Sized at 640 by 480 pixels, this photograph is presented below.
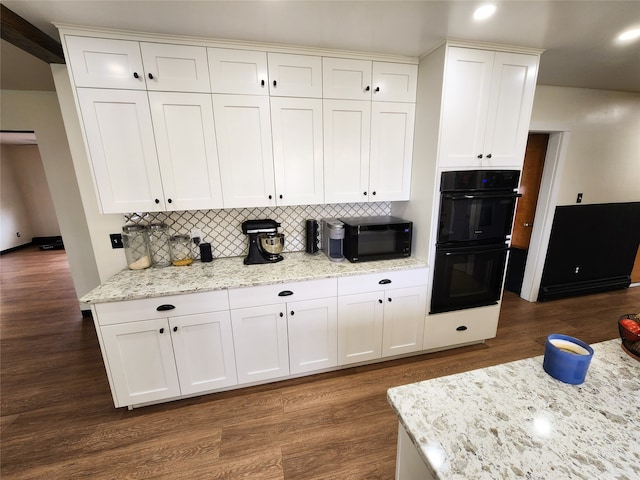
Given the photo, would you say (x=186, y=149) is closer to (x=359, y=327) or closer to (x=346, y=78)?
(x=346, y=78)

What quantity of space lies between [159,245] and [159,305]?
0.66 metres

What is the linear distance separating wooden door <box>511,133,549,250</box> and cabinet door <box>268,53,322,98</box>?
288 cm

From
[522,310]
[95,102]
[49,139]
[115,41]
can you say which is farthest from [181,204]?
[522,310]

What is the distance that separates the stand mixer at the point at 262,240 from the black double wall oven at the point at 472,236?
130cm

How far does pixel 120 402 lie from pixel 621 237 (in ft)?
18.7

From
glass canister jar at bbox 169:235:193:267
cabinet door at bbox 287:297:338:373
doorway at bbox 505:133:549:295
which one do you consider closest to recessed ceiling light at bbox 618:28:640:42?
doorway at bbox 505:133:549:295

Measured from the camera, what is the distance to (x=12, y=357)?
2.49m

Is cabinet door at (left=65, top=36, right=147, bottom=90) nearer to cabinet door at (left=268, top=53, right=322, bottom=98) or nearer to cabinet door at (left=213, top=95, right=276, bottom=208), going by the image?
cabinet door at (left=213, top=95, right=276, bottom=208)

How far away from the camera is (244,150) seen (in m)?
1.97

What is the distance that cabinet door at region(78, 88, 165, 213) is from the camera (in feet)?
5.59

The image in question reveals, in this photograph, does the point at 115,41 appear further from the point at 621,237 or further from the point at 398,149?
the point at 621,237

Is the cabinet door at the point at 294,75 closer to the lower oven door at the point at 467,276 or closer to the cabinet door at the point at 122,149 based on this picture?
the cabinet door at the point at 122,149

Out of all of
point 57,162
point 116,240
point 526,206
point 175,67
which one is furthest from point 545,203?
point 57,162

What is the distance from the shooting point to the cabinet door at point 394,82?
6.72 feet
